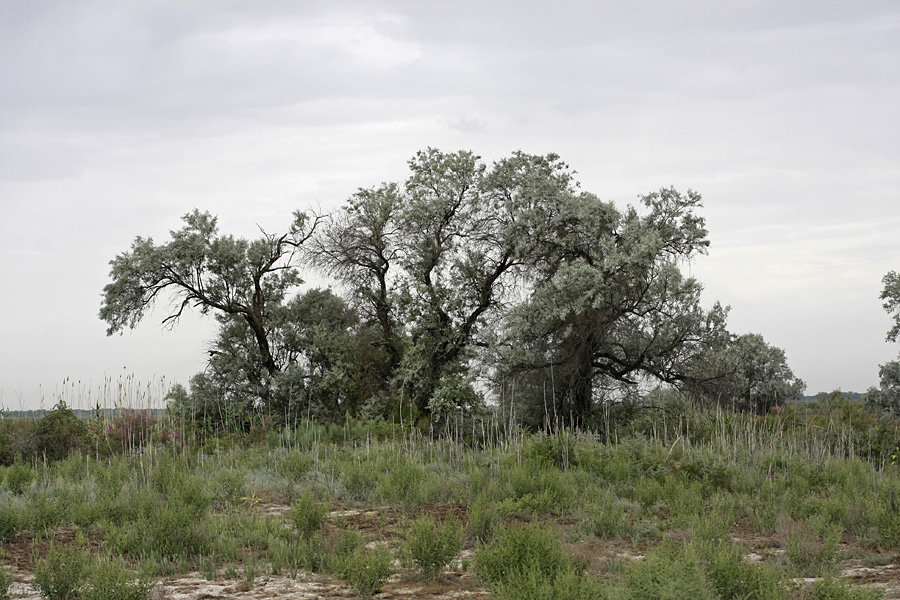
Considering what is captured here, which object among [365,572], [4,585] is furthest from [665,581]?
[4,585]

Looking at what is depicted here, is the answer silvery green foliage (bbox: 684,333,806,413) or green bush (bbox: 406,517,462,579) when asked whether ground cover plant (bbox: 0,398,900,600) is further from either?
silvery green foliage (bbox: 684,333,806,413)

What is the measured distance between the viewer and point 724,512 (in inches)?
374

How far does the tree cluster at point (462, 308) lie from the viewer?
19484mm

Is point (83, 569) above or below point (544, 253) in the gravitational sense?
below

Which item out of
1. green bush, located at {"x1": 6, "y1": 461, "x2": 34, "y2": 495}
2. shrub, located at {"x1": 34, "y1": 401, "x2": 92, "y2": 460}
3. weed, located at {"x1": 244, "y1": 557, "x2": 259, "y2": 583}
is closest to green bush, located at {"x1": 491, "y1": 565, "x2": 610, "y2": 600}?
weed, located at {"x1": 244, "y1": 557, "x2": 259, "y2": 583}

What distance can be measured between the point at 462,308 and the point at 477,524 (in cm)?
1466

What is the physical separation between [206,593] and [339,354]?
17.1 meters

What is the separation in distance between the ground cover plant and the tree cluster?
573 cm

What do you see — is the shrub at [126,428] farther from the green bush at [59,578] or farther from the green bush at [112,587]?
the green bush at [112,587]

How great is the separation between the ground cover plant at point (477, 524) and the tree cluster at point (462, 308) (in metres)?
5.73

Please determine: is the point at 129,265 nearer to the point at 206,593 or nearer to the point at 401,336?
the point at 401,336

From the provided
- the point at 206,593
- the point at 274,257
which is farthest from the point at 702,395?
the point at 206,593

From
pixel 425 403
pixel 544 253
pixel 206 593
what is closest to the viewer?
pixel 206 593

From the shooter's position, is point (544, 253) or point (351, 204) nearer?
point (544, 253)
